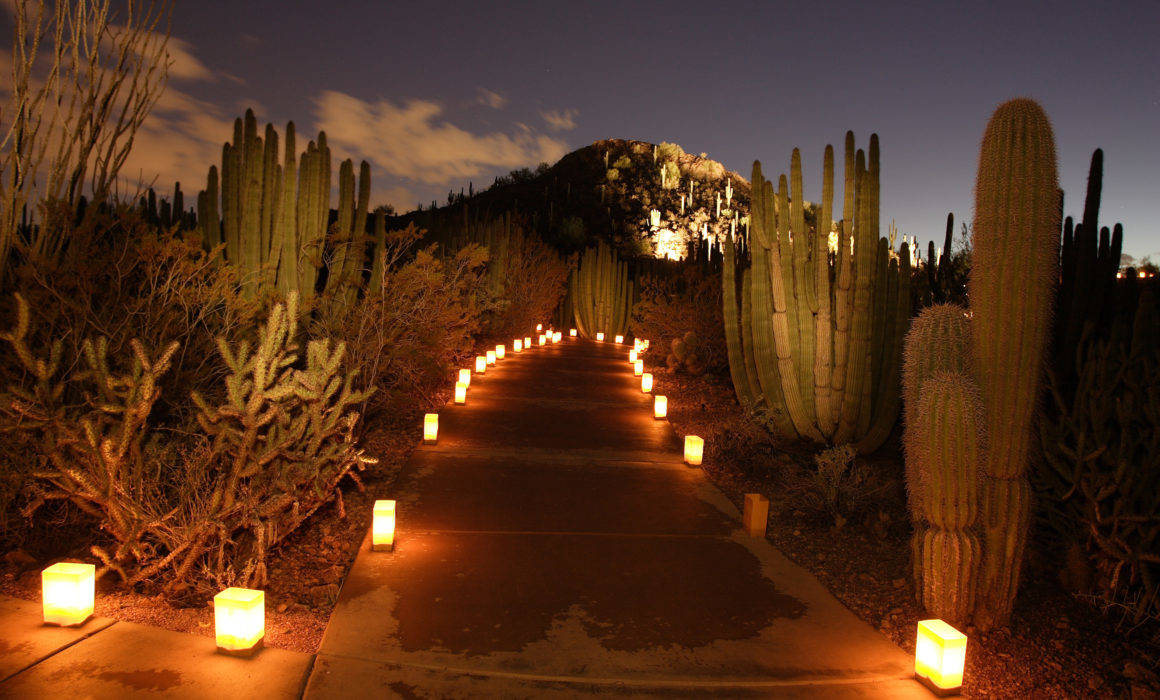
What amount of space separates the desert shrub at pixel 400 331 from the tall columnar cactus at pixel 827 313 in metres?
3.70

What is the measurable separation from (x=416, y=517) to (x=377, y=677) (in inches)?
79.1

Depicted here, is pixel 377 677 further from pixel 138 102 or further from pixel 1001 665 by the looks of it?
pixel 138 102

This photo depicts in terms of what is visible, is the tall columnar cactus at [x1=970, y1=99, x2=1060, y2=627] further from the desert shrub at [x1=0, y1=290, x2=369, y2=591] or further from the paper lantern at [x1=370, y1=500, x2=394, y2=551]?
the desert shrub at [x1=0, y1=290, x2=369, y2=591]

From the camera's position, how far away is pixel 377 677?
2.82 meters

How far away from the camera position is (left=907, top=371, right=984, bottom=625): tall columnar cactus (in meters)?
3.30

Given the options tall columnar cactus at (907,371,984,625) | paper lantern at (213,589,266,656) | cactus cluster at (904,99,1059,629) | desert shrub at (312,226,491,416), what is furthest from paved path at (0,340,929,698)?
desert shrub at (312,226,491,416)

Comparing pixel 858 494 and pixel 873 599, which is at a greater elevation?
pixel 858 494

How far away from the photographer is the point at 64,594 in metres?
2.96

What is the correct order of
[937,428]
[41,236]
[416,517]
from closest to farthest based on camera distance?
[937,428], [41,236], [416,517]

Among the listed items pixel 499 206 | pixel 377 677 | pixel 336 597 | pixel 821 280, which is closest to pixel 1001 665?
pixel 377 677

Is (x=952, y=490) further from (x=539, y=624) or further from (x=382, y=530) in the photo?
(x=382, y=530)

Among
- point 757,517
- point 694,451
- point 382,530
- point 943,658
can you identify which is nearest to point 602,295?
point 694,451

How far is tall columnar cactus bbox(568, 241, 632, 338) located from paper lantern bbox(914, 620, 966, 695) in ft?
67.3

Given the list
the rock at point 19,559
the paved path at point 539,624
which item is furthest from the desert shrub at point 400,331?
the rock at point 19,559
